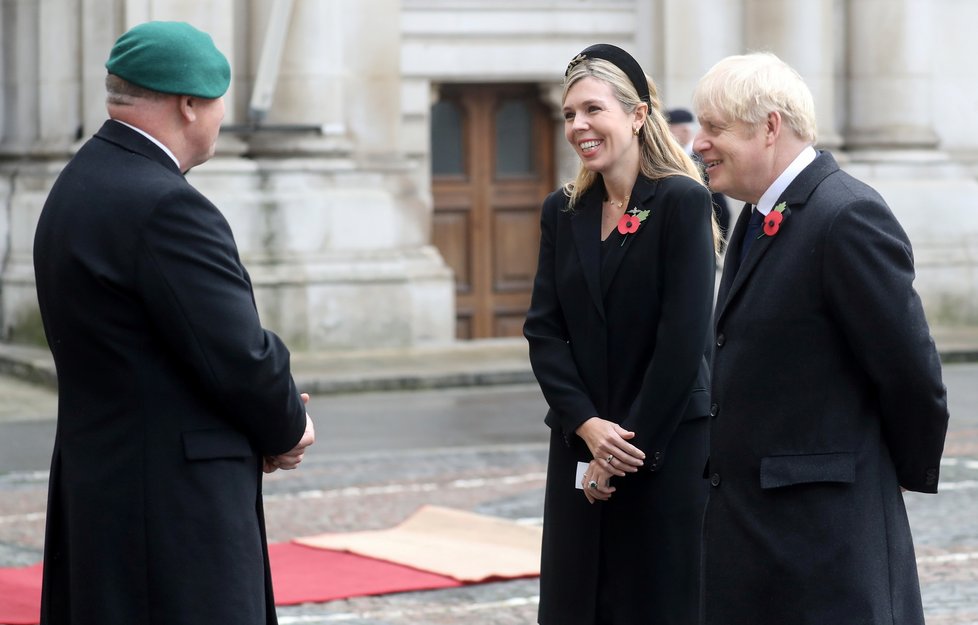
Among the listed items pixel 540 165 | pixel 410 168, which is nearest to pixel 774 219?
pixel 410 168

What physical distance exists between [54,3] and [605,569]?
1256 centimetres

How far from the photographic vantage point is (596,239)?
5.03 metres

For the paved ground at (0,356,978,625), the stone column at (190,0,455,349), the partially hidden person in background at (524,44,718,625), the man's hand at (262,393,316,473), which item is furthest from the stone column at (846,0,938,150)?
the man's hand at (262,393,316,473)

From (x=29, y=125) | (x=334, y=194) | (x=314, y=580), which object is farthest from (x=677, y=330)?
(x=29, y=125)

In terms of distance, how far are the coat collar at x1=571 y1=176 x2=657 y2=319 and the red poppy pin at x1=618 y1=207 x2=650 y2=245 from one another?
0.04ft

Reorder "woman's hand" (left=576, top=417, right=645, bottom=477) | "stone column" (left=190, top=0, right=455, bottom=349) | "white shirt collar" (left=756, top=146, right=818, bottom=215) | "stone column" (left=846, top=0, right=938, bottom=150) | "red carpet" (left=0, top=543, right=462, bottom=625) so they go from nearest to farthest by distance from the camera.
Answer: "white shirt collar" (left=756, top=146, right=818, bottom=215) < "woman's hand" (left=576, top=417, right=645, bottom=477) < "red carpet" (left=0, top=543, right=462, bottom=625) < "stone column" (left=190, top=0, right=455, bottom=349) < "stone column" (left=846, top=0, right=938, bottom=150)

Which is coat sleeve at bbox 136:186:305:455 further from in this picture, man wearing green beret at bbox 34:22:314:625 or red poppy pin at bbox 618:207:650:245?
red poppy pin at bbox 618:207:650:245

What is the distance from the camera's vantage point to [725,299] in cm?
427

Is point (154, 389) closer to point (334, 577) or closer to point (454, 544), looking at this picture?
point (334, 577)

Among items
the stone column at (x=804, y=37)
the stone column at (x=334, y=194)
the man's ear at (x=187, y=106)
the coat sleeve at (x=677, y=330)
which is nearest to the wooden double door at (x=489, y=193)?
the stone column at (x=334, y=194)

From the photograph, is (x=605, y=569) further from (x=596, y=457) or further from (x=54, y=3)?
(x=54, y=3)

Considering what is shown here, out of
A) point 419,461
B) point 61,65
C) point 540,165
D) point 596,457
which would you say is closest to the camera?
point 596,457

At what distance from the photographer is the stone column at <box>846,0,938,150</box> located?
1794cm

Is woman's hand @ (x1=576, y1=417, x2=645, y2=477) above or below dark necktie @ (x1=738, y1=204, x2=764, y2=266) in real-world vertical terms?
below
